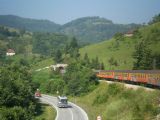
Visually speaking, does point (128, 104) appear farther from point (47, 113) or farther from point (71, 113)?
point (47, 113)

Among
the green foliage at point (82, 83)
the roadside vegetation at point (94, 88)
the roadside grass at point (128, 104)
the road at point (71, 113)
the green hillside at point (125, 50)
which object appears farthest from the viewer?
the green hillside at point (125, 50)

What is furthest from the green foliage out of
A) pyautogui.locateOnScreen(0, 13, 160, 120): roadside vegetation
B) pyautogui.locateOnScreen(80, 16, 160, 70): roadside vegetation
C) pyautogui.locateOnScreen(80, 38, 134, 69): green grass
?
pyautogui.locateOnScreen(80, 38, 134, 69): green grass

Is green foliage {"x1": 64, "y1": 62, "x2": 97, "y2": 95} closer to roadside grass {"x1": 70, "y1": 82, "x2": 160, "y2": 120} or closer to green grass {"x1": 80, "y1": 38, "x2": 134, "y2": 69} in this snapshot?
roadside grass {"x1": 70, "y1": 82, "x2": 160, "y2": 120}

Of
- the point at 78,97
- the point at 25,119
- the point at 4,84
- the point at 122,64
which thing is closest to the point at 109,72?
the point at 78,97

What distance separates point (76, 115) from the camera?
230ft

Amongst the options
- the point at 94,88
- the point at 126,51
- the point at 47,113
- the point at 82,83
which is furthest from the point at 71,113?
the point at 126,51

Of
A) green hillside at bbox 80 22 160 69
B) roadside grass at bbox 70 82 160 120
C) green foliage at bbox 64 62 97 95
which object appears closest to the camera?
roadside grass at bbox 70 82 160 120

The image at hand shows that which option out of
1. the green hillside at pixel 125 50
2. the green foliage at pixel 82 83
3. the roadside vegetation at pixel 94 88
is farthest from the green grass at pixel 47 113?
the green hillside at pixel 125 50

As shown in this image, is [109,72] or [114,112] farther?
[109,72]

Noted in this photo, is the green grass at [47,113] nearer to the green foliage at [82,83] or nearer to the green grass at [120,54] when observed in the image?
the green foliage at [82,83]

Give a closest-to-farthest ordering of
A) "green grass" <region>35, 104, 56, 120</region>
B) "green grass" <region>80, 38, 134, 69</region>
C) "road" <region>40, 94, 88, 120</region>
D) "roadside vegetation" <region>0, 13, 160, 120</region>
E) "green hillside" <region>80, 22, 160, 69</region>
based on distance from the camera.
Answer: "roadside vegetation" <region>0, 13, 160, 120</region> → "road" <region>40, 94, 88, 120</region> → "green grass" <region>35, 104, 56, 120</region> → "green grass" <region>80, 38, 134, 69</region> → "green hillside" <region>80, 22, 160, 69</region>

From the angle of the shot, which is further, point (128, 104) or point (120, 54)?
point (120, 54)

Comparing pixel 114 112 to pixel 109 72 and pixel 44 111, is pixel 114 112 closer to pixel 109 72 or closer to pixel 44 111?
pixel 44 111

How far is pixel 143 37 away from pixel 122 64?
1351 inches
